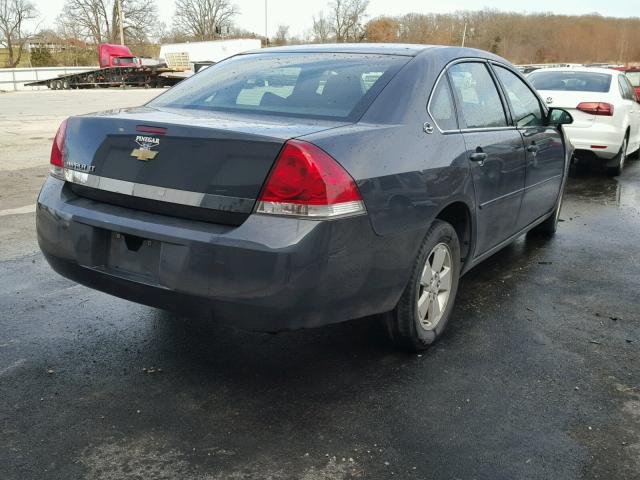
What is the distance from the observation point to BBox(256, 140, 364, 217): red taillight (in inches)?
99.5

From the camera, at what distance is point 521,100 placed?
A: 4652 millimetres

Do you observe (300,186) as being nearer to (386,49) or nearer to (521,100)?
(386,49)

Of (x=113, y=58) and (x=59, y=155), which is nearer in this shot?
(x=59, y=155)

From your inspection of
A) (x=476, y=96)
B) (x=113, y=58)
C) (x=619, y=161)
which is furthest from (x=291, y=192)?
(x=113, y=58)

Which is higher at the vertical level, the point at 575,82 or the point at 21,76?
the point at 21,76

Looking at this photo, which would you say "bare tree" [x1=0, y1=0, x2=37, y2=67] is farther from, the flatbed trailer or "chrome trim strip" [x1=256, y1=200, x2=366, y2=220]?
"chrome trim strip" [x1=256, y1=200, x2=366, y2=220]

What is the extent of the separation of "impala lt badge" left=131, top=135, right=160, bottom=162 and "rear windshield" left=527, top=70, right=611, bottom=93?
791 centimetres

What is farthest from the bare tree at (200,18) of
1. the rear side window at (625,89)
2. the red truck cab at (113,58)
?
the rear side window at (625,89)

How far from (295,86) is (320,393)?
1.62 metres

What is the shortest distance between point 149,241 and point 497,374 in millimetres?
1827

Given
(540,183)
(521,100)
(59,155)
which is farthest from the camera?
(540,183)

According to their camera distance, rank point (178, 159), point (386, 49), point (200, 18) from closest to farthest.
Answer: point (178, 159)
point (386, 49)
point (200, 18)

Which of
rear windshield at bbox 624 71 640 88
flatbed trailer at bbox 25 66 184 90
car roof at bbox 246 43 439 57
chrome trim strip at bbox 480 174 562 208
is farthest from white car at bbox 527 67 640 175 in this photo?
flatbed trailer at bbox 25 66 184 90

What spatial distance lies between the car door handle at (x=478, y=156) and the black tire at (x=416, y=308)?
436 mm
